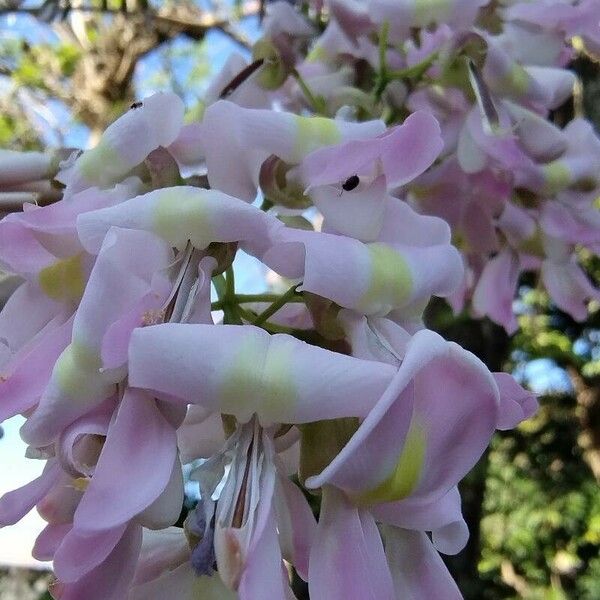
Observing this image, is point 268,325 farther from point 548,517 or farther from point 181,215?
point 548,517

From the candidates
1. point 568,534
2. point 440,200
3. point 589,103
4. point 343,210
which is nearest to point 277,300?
point 343,210

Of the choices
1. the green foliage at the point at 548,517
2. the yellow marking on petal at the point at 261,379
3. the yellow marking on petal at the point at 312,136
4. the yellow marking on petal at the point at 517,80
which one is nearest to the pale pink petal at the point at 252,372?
the yellow marking on petal at the point at 261,379

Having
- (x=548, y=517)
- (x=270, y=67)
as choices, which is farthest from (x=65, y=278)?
(x=548, y=517)

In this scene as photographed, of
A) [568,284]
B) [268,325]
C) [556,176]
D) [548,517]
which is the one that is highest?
[268,325]

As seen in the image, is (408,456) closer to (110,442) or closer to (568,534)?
(110,442)

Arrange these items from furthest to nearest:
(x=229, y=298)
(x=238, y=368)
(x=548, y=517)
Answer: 1. (x=548, y=517)
2. (x=229, y=298)
3. (x=238, y=368)

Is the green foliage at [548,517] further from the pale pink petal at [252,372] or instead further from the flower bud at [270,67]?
the pale pink petal at [252,372]

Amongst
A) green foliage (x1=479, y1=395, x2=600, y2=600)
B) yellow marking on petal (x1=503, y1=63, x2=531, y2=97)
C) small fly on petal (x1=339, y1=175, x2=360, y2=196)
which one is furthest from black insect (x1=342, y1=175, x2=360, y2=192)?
green foliage (x1=479, y1=395, x2=600, y2=600)
